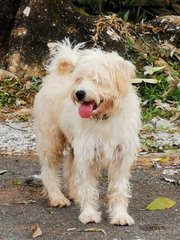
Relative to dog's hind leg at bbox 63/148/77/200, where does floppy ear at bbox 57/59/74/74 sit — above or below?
above

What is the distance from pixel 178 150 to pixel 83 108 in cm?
286

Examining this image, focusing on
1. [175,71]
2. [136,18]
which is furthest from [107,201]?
[136,18]

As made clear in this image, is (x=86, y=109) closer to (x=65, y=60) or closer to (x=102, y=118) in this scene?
(x=102, y=118)

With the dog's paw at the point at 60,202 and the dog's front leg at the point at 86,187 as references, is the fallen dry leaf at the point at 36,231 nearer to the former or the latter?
the dog's front leg at the point at 86,187

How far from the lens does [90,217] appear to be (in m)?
6.47

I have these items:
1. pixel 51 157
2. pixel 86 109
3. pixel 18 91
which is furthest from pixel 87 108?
pixel 18 91

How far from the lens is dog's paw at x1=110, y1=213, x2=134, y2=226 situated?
6375mm

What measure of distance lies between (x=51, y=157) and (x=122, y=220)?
1.21 m

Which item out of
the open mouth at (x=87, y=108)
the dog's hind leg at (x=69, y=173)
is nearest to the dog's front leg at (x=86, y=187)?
the open mouth at (x=87, y=108)

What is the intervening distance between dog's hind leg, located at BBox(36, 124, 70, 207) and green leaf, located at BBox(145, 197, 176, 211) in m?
0.81

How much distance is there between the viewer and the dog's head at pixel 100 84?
242 inches

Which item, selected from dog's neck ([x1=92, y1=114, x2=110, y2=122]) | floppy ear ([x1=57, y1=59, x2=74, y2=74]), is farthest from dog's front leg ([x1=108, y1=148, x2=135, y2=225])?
floppy ear ([x1=57, y1=59, x2=74, y2=74])

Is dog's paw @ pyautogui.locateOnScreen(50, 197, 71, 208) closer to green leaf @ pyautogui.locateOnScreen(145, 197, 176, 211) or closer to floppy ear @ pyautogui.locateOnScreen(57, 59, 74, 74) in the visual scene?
green leaf @ pyautogui.locateOnScreen(145, 197, 176, 211)

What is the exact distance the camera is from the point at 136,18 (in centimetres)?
1341
